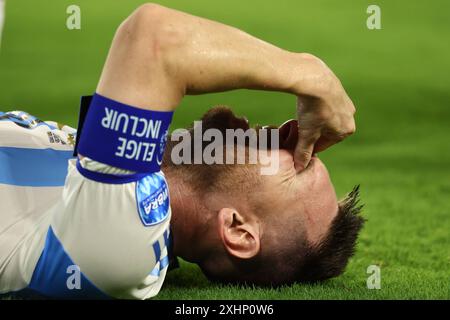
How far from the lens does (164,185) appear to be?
168 cm

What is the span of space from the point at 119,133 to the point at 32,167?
0.52 metres

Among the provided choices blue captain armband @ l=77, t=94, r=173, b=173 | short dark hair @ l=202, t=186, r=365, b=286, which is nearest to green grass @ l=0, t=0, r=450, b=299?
short dark hair @ l=202, t=186, r=365, b=286

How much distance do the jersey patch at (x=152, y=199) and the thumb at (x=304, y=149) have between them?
34 centimetres

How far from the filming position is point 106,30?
573 cm

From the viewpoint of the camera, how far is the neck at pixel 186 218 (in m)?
1.88

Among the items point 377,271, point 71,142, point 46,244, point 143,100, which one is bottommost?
point 377,271

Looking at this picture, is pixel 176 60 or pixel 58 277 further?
pixel 58 277

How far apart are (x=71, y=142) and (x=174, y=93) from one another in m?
0.63

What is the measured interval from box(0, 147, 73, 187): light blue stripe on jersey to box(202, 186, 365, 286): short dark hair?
16.5 inches

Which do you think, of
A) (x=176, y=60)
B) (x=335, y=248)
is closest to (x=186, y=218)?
(x=335, y=248)

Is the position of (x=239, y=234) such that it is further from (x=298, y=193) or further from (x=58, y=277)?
(x=58, y=277)

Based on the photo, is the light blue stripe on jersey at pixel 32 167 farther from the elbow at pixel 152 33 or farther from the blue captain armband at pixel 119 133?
the elbow at pixel 152 33
